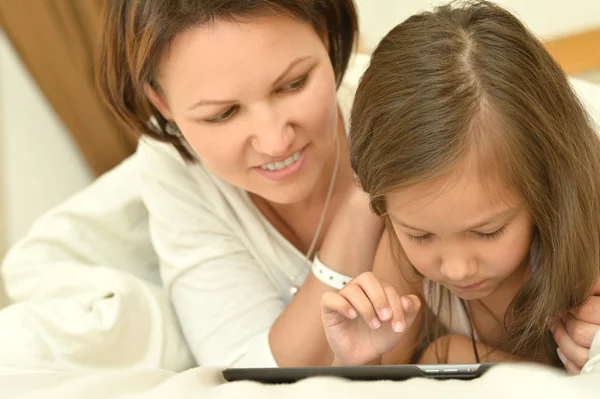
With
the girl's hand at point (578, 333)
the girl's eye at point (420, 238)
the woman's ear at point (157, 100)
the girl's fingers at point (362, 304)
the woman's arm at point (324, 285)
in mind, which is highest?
the woman's ear at point (157, 100)

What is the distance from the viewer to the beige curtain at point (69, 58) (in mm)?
1836

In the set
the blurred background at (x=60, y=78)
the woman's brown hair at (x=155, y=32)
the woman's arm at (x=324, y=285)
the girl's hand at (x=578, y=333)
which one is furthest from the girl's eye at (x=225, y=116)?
the blurred background at (x=60, y=78)

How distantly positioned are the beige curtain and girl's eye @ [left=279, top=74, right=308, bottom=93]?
0.94 metres

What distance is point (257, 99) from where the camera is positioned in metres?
0.98

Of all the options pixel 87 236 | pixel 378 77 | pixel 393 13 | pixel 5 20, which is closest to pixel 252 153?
pixel 378 77

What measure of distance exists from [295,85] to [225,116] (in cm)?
10

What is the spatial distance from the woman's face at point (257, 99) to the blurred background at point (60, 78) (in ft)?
2.57

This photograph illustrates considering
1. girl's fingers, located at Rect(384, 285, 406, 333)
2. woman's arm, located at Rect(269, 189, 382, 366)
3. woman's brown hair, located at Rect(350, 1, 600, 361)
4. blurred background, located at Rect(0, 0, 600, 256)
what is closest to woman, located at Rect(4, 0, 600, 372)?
woman's arm, located at Rect(269, 189, 382, 366)

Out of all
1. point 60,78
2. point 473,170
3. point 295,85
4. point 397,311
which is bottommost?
point 397,311

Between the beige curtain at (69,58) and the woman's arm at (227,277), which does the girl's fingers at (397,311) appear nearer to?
the woman's arm at (227,277)

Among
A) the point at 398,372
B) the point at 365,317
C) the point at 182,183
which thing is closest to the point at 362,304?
the point at 365,317

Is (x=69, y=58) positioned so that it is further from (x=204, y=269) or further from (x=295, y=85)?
(x=295, y=85)

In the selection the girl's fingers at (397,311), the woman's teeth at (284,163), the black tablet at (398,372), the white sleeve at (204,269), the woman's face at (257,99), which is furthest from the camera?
the white sleeve at (204,269)

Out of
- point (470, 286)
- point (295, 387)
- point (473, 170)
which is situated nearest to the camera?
point (295, 387)
